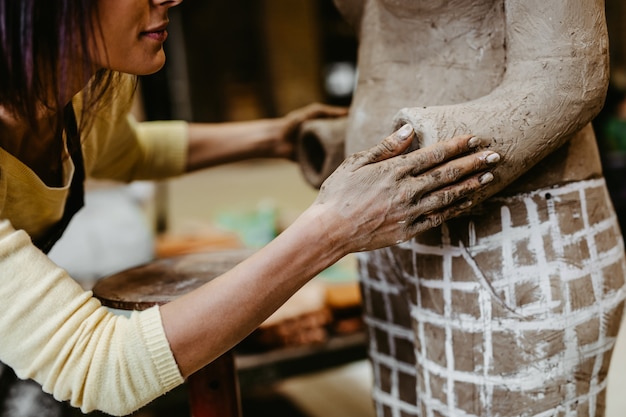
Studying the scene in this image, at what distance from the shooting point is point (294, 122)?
141cm

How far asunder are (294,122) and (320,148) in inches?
5.9

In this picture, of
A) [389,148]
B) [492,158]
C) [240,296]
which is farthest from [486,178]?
[240,296]

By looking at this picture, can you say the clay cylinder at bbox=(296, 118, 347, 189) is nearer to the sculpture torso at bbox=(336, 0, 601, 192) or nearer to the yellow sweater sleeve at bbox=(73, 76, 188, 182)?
the sculpture torso at bbox=(336, 0, 601, 192)

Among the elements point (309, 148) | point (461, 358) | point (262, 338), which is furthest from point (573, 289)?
point (262, 338)

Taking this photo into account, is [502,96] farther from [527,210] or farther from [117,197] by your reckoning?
[117,197]

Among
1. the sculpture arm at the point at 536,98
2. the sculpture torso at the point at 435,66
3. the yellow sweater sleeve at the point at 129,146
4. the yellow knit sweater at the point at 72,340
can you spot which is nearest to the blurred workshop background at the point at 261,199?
the yellow sweater sleeve at the point at 129,146

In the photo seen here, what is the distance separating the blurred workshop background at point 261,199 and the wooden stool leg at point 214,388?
355 mm

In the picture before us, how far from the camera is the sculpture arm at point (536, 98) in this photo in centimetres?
86

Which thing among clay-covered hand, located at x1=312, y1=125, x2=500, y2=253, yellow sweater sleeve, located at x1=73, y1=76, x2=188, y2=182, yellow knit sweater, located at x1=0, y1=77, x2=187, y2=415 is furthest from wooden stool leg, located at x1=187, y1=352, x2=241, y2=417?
yellow sweater sleeve, located at x1=73, y1=76, x2=188, y2=182

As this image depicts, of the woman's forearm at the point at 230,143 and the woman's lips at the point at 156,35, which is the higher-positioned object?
the woman's lips at the point at 156,35

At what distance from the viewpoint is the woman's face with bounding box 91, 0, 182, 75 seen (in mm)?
840

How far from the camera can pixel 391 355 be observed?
3.84 feet

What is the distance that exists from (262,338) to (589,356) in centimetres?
108

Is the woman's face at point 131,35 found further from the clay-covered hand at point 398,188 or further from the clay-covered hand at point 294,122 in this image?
the clay-covered hand at point 294,122
